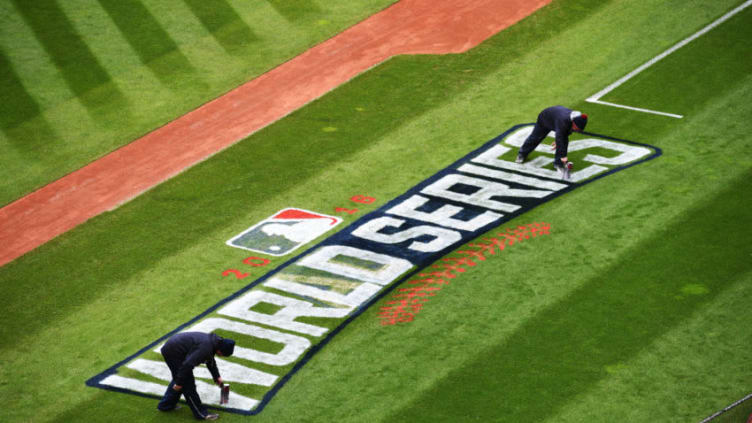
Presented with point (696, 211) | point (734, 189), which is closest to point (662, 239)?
point (696, 211)

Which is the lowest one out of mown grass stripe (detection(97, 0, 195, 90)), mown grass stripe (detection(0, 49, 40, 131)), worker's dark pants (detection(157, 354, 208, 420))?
worker's dark pants (detection(157, 354, 208, 420))

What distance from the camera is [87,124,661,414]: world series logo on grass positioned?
13.7 m

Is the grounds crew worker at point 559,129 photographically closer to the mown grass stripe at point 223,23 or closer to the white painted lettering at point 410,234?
the white painted lettering at point 410,234

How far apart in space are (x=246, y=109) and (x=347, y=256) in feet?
21.9

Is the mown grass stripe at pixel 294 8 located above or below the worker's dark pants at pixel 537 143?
above

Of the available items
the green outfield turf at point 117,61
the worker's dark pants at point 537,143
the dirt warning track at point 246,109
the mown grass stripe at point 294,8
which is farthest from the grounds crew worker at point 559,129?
the mown grass stripe at point 294,8

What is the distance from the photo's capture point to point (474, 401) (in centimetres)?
1250

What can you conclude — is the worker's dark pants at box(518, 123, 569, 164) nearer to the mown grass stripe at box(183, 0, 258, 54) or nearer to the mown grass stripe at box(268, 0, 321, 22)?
the mown grass stripe at box(183, 0, 258, 54)

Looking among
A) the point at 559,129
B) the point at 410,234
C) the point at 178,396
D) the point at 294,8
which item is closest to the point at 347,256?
the point at 410,234

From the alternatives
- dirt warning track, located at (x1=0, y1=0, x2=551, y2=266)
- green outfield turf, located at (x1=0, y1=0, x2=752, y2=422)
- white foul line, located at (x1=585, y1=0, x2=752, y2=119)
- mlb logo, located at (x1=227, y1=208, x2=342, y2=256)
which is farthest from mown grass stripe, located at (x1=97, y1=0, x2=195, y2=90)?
white foul line, located at (x1=585, y1=0, x2=752, y2=119)

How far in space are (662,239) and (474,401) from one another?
491 cm

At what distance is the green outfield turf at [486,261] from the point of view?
1280 centimetres

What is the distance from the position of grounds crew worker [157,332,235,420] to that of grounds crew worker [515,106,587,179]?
7559mm

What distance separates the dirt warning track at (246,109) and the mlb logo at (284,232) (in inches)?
120
